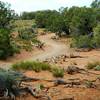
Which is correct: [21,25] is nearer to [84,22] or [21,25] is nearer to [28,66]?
[84,22]

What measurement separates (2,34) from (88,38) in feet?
38.3

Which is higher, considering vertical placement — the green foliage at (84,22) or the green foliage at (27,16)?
the green foliage at (84,22)

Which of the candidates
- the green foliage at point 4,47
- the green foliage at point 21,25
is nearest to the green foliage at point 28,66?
the green foliage at point 4,47

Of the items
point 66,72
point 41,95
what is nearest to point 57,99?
point 41,95

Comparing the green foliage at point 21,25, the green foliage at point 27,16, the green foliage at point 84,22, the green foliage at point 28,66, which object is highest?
the green foliage at point 28,66

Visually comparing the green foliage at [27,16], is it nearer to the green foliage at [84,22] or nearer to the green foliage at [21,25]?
the green foliage at [21,25]

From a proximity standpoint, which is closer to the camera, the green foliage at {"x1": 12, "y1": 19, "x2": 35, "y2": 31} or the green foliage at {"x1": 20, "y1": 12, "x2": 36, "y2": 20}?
the green foliage at {"x1": 12, "y1": 19, "x2": 35, "y2": 31}

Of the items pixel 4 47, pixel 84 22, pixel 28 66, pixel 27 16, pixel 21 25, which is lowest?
pixel 27 16

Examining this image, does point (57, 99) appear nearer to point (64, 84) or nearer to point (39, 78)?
point (64, 84)

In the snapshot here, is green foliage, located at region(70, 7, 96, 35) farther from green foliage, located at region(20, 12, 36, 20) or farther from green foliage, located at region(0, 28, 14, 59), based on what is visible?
green foliage, located at region(20, 12, 36, 20)

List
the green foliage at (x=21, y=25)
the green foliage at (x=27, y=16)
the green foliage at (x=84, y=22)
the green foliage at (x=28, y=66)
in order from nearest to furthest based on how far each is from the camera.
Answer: the green foliage at (x=28, y=66)
the green foliage at (x=84, y=22)
the green foliage at (x=21, y=25)
the green foliage at (x=27, y=16)

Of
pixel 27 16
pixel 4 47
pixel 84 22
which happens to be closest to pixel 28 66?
pixel 4 47

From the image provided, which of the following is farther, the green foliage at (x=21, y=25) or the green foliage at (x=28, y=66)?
the green foliage at (x=21, y=25)

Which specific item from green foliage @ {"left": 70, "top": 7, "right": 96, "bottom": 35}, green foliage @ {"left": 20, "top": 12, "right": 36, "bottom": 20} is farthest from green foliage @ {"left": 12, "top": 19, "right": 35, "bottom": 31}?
green foliage @ {"left": 20, "top": 12, "right": 36, "bottom": 20}
